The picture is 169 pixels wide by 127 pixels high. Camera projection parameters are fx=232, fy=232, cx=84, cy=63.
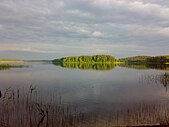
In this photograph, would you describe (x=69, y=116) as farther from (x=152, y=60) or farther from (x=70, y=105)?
(x=152, y=60)

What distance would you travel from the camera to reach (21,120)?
11812 millimetres

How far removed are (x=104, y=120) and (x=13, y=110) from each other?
5426mm

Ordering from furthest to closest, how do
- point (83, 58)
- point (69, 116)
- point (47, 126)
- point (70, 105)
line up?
point (83, 58) → point (70, 105) → point (69, 116) → point (47, 126)

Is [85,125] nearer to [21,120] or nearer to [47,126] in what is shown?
[47,126]

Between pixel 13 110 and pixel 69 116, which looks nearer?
pixel 69 116

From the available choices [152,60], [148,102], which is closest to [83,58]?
[152,60]

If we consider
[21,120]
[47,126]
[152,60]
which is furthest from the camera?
[152,60]

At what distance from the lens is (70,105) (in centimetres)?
1598

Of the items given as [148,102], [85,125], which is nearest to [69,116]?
[85,125]

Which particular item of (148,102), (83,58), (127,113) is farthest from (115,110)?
(83,58)

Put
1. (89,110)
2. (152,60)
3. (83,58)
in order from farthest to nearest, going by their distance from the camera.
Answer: (83,58) < (152,60) < (89,110)

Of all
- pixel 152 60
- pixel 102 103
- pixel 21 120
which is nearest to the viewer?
pixel 21 120

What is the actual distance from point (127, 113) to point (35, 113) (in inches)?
214

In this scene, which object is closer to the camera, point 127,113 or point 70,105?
point 127,113
